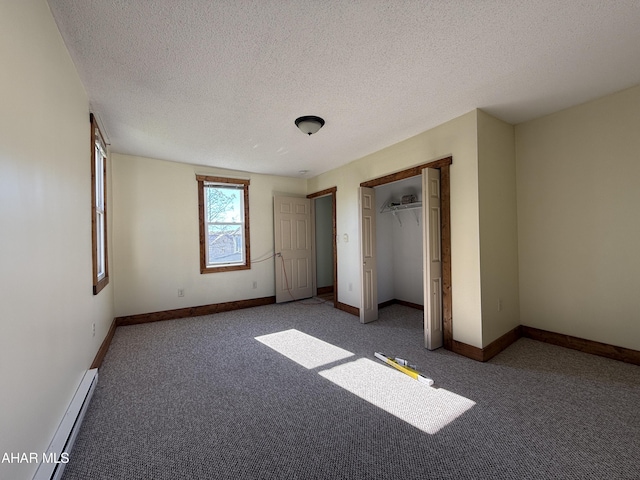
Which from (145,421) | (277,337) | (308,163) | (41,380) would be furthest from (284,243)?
(41,380)

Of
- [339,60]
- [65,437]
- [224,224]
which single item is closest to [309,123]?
[339,60]

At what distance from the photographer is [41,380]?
1.37 metres

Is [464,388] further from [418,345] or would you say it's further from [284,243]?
[284,243]

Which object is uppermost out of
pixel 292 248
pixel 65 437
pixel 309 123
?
pixel 309 123

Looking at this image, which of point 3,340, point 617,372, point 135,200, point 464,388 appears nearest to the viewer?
point 3,340

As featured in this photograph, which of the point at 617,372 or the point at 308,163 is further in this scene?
the point at 308,163

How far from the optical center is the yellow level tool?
2.33 m

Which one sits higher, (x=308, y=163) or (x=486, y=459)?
(x=308, y=163)

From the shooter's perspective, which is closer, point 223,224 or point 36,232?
point 36,232

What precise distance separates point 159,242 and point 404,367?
391 cm

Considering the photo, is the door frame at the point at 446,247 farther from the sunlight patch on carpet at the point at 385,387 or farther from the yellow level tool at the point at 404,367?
the sunlight patch on carpet at the point at 385,387

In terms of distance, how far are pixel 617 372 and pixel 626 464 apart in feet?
4.42
